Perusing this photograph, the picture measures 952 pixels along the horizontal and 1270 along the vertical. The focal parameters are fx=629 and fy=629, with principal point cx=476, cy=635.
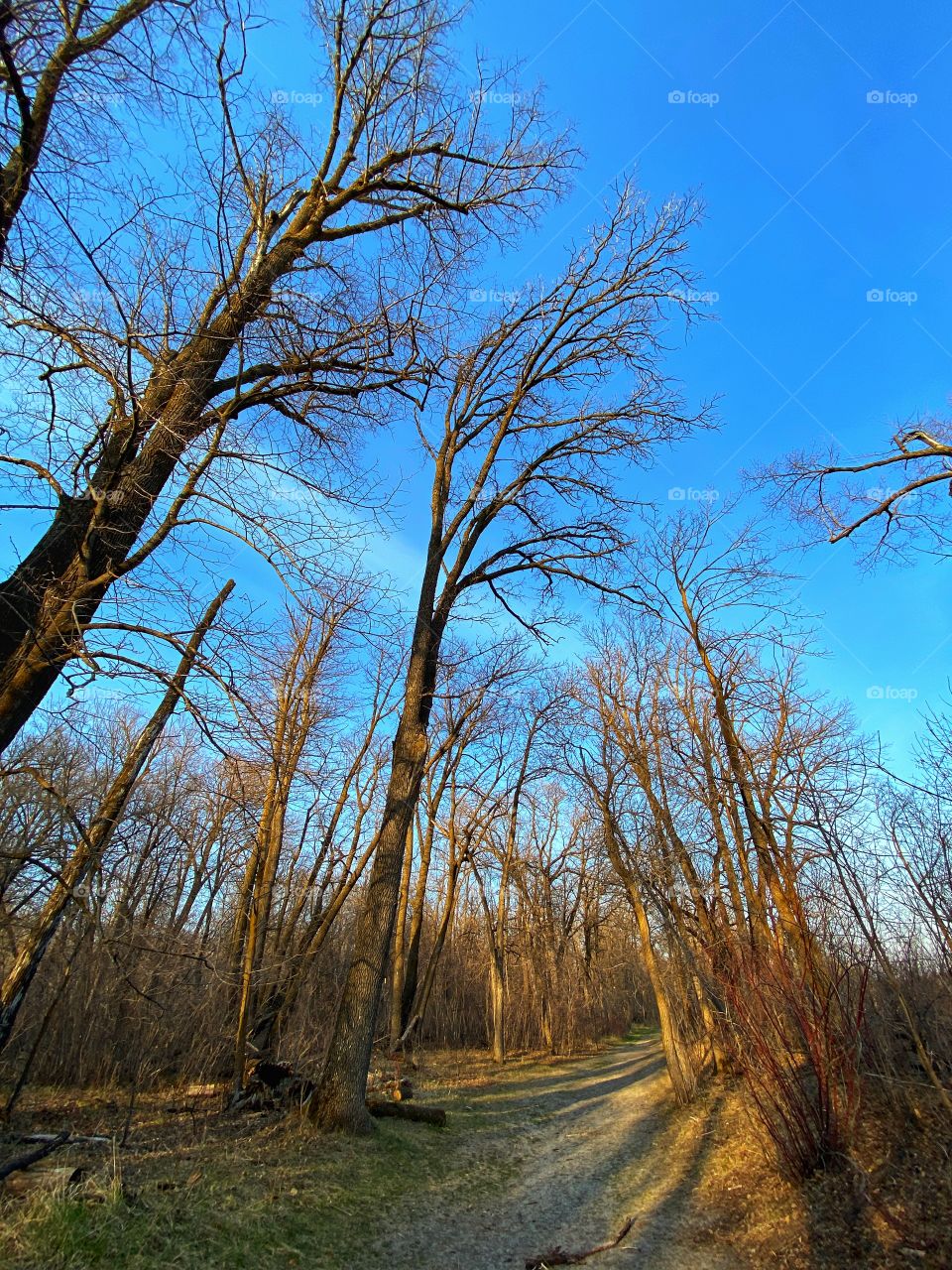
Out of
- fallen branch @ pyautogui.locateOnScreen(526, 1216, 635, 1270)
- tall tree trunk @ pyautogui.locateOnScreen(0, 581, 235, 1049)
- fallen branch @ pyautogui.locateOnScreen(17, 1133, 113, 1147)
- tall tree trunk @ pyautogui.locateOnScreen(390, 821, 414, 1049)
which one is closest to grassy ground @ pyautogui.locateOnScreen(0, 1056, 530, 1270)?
fallen branch @ pyautogui.locateOnScreen(17, 1133, 113, 1147)

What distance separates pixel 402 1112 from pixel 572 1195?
3184 millimetres

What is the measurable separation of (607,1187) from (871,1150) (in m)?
2.80

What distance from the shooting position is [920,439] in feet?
30.4

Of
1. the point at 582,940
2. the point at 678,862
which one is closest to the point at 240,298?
the point at 678,862

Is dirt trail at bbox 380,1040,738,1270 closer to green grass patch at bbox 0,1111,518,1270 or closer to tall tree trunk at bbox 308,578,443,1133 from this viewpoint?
green grass patch at bbox 0,1111,518,1270

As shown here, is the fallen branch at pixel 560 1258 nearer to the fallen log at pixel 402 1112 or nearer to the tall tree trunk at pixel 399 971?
the fallen log at pixel 402 1112

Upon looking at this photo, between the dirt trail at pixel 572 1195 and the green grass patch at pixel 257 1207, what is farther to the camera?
the dirt trail at pixel 572 1195

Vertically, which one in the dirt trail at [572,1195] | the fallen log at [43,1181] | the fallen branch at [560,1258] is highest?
the fallen log at [43,1181]

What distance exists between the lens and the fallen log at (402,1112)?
29.1 feet

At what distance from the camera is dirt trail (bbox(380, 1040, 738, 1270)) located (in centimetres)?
521

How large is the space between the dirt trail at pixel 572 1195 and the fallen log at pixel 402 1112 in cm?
64

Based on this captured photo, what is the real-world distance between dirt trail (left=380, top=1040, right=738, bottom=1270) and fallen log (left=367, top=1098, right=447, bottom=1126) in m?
0.64

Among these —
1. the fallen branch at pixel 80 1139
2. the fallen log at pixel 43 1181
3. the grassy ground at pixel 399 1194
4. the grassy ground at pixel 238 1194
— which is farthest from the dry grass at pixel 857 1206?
the fallen branch at pixel 80 1139

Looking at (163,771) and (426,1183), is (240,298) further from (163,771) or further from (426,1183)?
(163,771)
